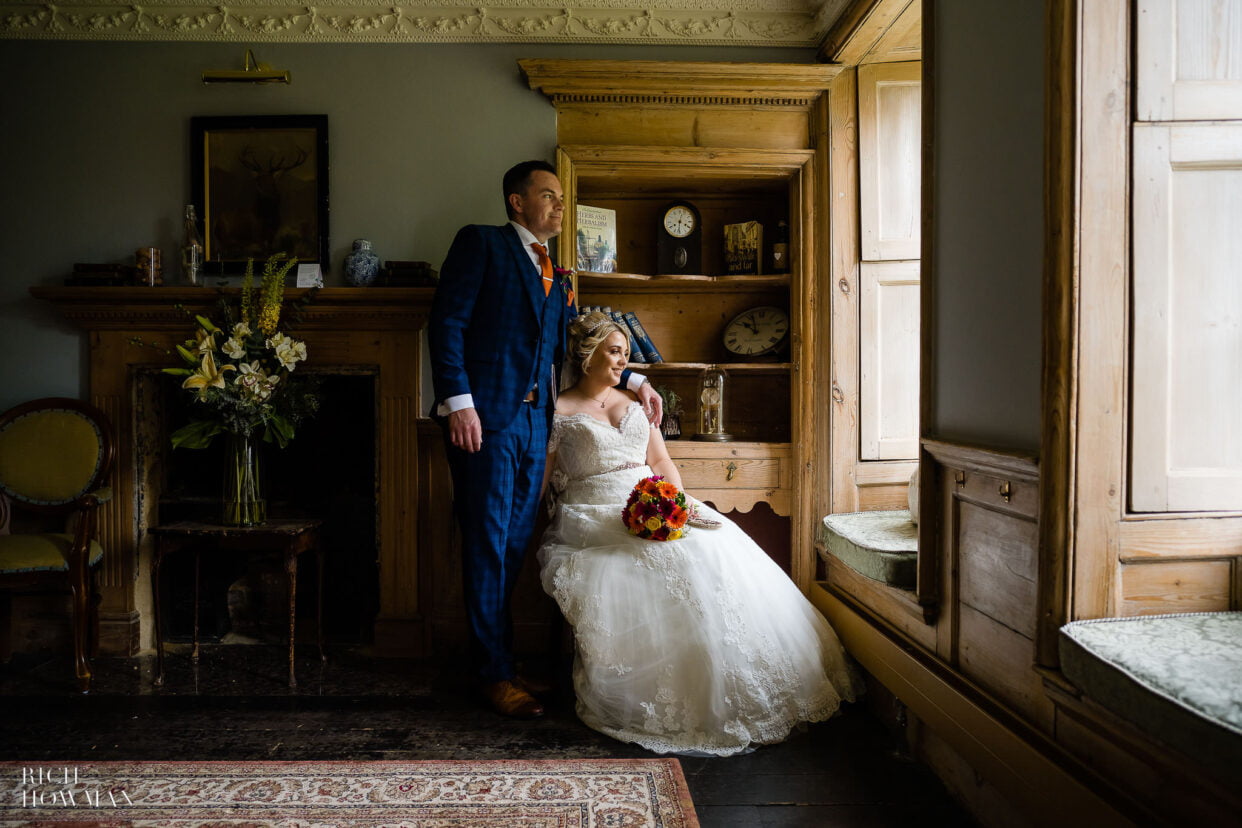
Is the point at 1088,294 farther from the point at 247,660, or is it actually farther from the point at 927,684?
the point at 247,660

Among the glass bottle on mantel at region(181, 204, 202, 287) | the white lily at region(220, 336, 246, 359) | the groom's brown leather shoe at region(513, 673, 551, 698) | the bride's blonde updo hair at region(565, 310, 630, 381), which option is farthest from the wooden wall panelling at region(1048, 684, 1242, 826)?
the glass bottle on mantel at region(181, 204, 202, 287)

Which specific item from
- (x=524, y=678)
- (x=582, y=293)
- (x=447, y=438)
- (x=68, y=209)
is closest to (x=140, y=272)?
(x=68, y=209)

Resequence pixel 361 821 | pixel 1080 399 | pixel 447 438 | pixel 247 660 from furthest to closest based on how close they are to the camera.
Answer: pixel 247 660, pixel 447 438, pixel 361 821, pixel 1080 399

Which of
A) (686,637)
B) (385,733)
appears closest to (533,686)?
(385,733)

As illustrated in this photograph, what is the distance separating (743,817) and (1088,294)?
1476 millimetres

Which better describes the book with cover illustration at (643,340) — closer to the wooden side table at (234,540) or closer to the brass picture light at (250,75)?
the wooden side table at (234,540)

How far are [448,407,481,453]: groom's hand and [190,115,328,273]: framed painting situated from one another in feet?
4.01

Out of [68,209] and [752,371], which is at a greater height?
[68,209]

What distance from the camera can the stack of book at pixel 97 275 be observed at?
3.23m

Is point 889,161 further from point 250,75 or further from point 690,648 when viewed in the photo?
point 250,75

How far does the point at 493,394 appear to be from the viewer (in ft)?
8.97

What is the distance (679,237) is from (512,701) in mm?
2171

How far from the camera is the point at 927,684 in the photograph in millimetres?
2137

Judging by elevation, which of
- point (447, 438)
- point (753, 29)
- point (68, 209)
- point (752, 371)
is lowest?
point (447, 438)
